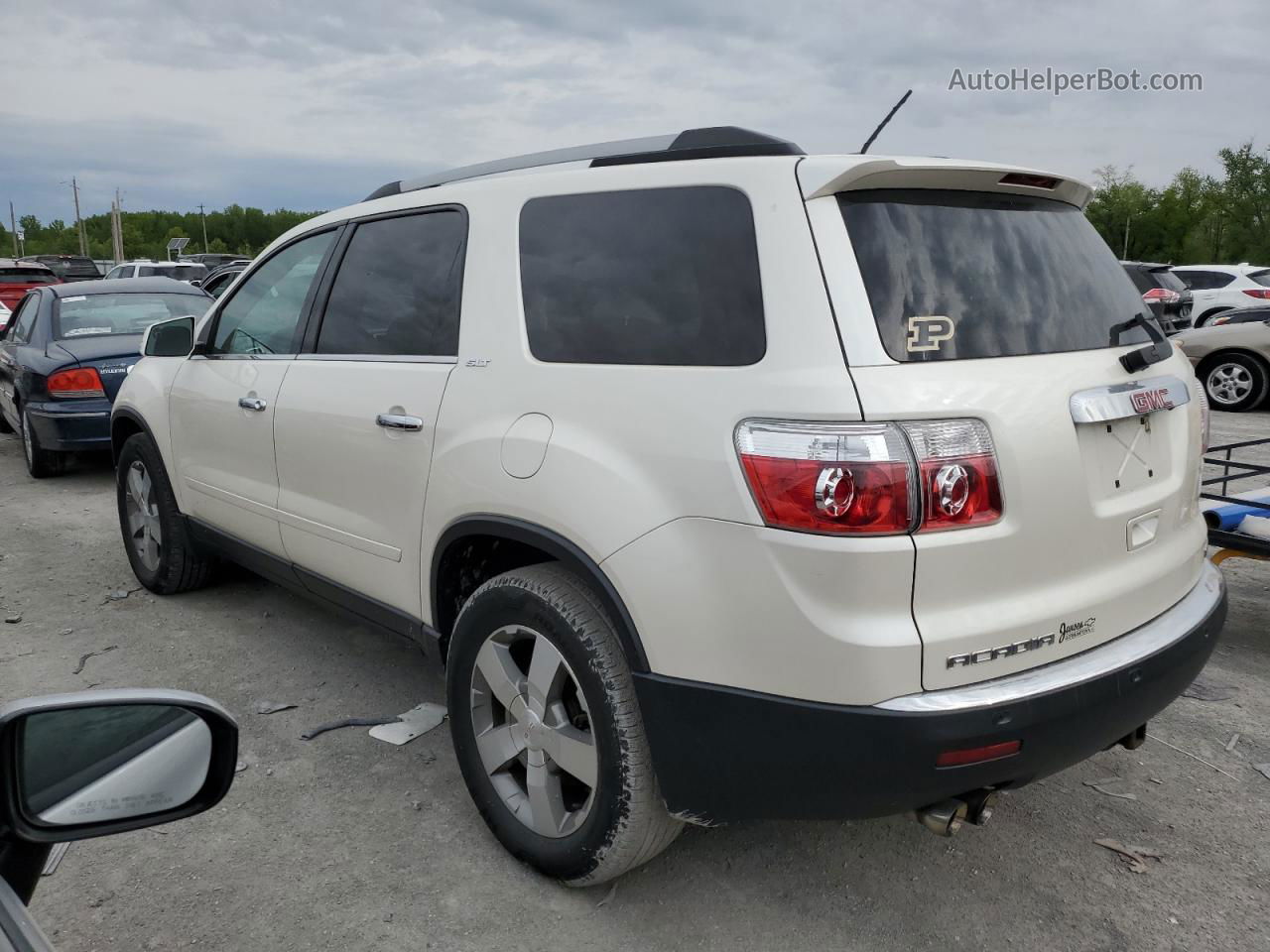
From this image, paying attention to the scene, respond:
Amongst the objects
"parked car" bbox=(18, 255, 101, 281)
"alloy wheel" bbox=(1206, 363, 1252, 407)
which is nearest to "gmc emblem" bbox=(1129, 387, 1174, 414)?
"alloy wheel" bbox=(1206, 363, 1252, 407)

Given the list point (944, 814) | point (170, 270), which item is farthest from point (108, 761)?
point (170, 270)

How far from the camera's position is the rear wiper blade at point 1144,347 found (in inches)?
98.2

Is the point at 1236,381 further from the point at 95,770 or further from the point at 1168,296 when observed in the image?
the point at 95,770

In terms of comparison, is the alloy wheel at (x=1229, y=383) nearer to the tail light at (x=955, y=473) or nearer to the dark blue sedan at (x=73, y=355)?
the dark blue sedan at (x=73, y=355)

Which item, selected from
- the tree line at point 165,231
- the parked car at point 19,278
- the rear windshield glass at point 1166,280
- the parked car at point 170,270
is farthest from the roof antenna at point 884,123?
the tree line at point 165,231

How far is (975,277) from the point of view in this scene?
2.33m

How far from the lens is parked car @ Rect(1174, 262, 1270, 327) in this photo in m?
18.0

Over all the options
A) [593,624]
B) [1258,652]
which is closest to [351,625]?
[593,624]

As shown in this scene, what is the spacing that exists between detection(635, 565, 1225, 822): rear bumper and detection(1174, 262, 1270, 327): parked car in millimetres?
18412

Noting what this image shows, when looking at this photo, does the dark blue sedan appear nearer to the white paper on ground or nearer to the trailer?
the white paper on ground

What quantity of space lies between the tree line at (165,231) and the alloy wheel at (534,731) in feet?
374

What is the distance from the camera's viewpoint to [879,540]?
2.00m

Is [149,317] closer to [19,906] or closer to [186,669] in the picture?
[186,669]

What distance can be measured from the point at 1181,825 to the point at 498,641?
2.10 meters
